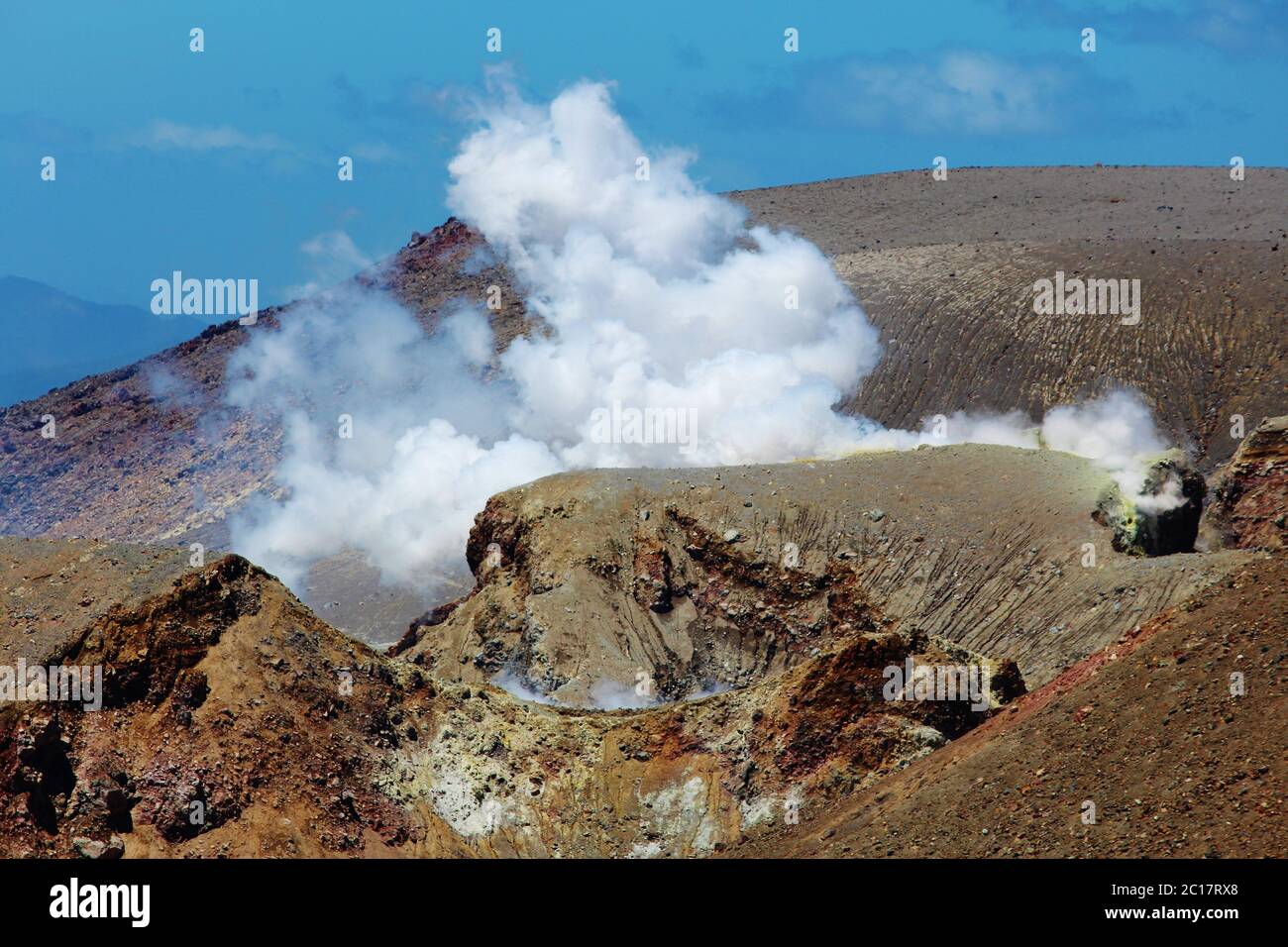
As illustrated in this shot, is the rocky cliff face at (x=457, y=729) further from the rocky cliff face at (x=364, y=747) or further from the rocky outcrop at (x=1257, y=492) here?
the rocky outcrop at (x=1257, y=492)

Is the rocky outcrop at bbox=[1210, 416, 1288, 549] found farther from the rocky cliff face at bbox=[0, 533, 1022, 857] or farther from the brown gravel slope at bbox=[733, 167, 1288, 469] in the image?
the brown gravel slope at bbox=[733, 167, 1288, 469]

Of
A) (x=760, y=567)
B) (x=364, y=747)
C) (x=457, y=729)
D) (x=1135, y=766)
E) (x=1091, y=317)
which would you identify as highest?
(x=1091, y=317)

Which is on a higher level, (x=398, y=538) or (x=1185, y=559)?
(x=398, y=538)

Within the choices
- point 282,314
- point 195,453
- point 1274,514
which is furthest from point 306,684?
point 282,314

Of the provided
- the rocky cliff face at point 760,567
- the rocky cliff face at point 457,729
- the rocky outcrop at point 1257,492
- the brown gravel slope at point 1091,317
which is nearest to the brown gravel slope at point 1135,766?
the rocky cliff face at point 457,729

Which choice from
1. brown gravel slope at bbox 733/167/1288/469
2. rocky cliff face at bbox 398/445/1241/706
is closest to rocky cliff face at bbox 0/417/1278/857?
rocky cliff face at bbox 398/445/1241/706

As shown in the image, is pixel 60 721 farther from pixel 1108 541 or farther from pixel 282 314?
pixel 282 314

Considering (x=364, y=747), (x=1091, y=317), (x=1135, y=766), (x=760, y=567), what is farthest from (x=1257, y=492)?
(x=1091, y=317)

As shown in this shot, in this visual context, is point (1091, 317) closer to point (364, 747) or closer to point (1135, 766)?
point (364, 747)
